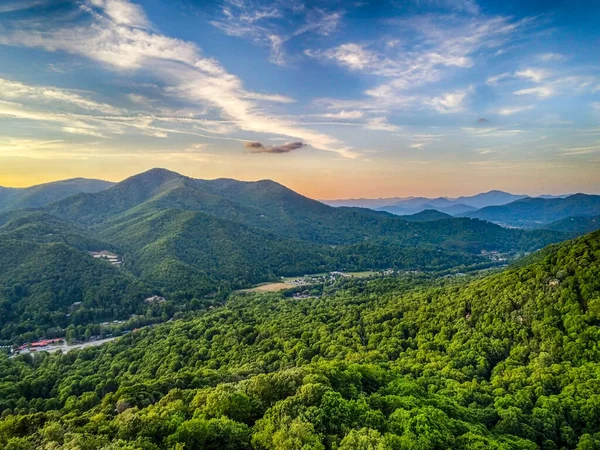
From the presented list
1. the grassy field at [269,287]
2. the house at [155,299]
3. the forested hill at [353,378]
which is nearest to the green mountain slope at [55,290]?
the house at [155,299]

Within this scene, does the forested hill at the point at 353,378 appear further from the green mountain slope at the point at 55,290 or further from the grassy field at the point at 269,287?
the grassy field at the point at 269,287

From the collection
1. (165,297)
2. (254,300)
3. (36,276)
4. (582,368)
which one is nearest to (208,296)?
(165,297)

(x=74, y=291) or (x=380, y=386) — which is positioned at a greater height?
(x=380, y=386)

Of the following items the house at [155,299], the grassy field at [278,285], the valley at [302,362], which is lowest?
the grassy field at [278,285]

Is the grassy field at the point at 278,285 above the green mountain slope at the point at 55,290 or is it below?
below

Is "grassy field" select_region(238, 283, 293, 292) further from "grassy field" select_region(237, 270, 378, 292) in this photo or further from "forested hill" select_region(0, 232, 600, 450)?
"forested hill" select_region(0, 232, 600, 450)

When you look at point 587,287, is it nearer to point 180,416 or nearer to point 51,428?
point 180,416

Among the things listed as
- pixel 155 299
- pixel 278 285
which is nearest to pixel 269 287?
pixel 278 285

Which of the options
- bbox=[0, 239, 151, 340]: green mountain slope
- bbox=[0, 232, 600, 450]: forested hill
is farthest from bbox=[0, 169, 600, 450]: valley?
bbox=[0, 239, 151, 340]: green mountain slope

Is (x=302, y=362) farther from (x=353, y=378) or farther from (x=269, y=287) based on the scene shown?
(x=269, y=287)
